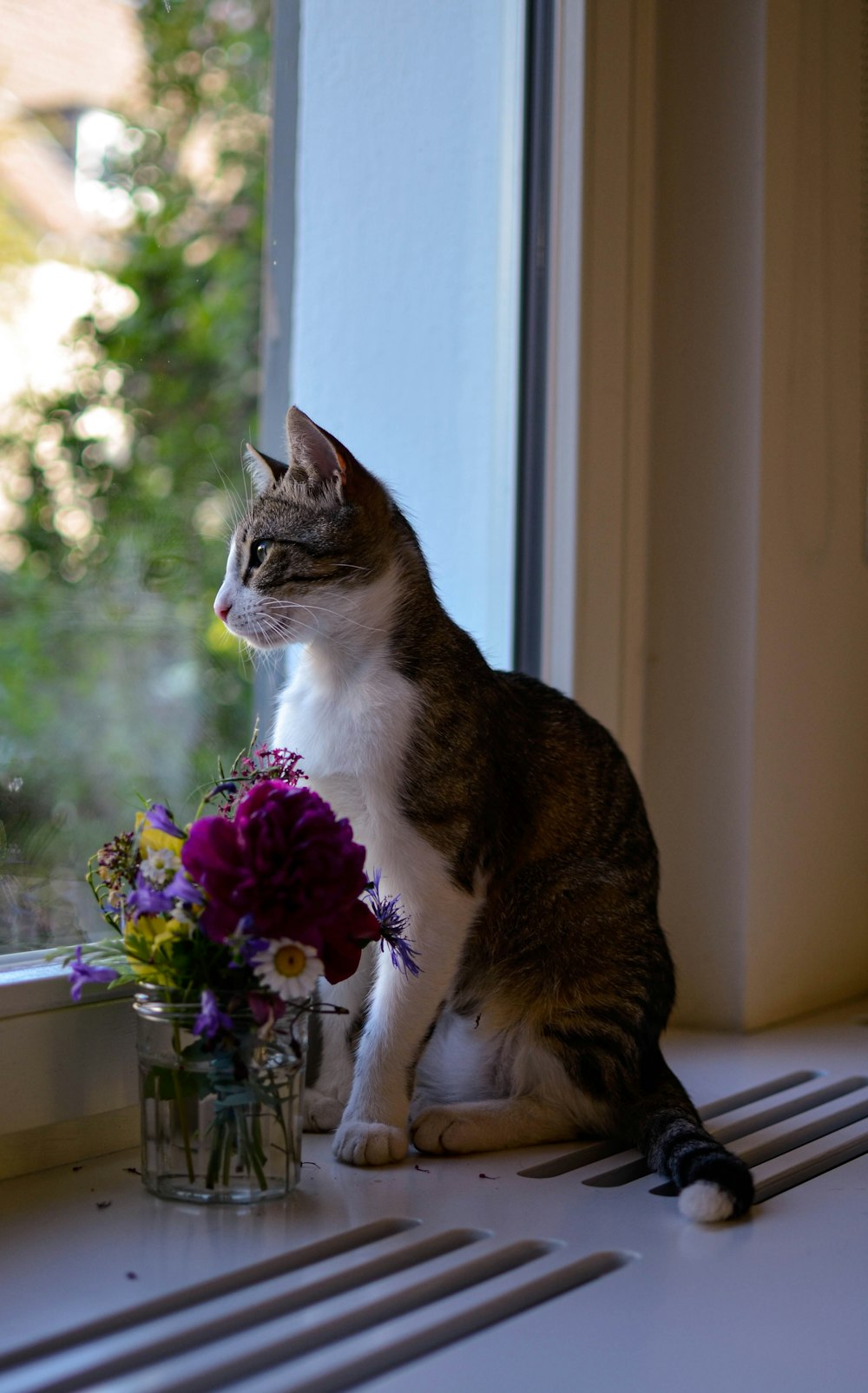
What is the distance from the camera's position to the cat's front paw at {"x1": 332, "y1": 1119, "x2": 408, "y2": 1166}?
3.77 feet

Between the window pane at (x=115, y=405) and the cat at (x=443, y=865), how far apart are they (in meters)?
0.16

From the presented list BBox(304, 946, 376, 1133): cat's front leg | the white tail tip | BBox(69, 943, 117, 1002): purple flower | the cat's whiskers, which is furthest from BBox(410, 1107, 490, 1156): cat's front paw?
the cat's whiskers

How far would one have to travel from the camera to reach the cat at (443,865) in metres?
1.21

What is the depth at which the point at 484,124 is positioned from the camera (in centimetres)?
177

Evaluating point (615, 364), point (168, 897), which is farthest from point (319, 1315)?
point (615, 364)

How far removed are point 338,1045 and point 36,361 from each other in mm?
757

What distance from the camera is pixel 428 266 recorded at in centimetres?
179

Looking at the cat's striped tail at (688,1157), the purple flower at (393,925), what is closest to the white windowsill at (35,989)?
the purple flower at (393,925)

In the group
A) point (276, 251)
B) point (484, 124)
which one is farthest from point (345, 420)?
point (484, 124)

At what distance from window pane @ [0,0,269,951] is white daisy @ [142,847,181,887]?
0.92 feet

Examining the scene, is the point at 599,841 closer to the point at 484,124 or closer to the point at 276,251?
the point at 276,251

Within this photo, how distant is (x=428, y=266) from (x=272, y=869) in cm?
111

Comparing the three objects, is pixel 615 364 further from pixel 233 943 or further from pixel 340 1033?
pixel 233 943

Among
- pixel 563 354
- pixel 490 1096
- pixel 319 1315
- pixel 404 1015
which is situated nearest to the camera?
pixel 319 1315
